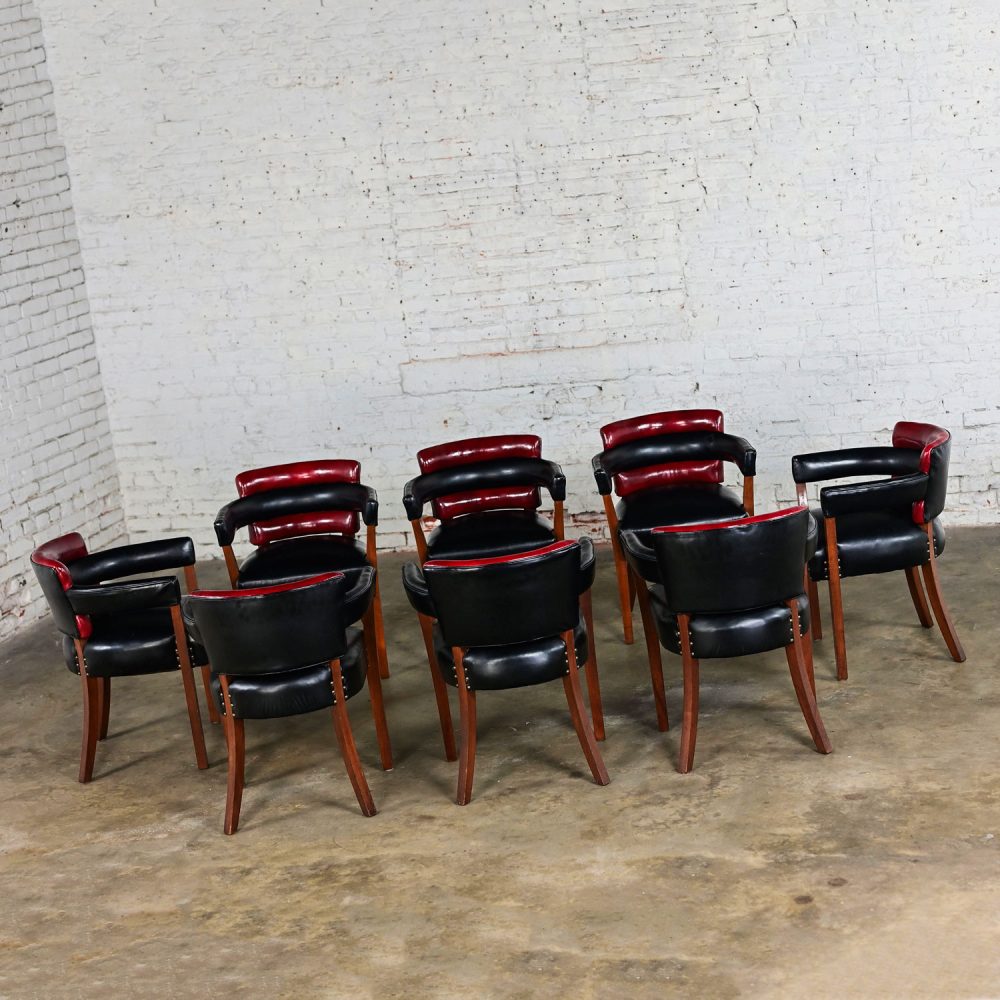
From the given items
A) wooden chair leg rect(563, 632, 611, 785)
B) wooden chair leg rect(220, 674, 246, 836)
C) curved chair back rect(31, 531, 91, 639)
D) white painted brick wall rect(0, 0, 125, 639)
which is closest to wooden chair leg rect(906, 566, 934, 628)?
wooden chair leg rect(563, 632, 611, 785)

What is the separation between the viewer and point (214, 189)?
7.16 meters

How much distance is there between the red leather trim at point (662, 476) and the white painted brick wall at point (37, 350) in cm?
321

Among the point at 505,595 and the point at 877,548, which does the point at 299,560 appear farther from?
the point at 877,548

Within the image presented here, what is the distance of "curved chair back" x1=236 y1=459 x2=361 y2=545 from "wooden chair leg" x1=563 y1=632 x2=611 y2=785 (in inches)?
70.7

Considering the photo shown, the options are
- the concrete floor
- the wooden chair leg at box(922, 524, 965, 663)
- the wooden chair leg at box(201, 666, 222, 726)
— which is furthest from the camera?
the wooden chair leg at box(201, 666, 222, 726)

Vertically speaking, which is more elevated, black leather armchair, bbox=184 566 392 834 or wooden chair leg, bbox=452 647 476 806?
black leather armchair, bbox=184 566 392 834

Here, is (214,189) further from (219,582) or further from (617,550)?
(617,550)

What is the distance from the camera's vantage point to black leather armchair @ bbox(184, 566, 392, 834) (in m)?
4.20

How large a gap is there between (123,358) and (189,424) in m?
0.54

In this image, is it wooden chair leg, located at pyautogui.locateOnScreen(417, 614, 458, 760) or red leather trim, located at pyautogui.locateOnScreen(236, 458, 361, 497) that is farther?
red leather trim, located at pyautogui.locateOnScreen(236, 458, 361, 497)

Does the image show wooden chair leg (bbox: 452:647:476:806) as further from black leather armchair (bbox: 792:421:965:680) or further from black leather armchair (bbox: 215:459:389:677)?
black leather armchair (bbox: 792:421:965:680)

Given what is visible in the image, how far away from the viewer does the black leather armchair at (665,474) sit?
5.47 metres

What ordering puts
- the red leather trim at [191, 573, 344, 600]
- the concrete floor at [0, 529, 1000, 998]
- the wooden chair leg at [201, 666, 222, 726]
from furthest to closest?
the wooden chair leg at [201, 666, 222, 726]
the red leather trim at [191, 573, 344, 600]
the concrete floor at [0, 529, 1000, 998]

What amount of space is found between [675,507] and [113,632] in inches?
91.7
